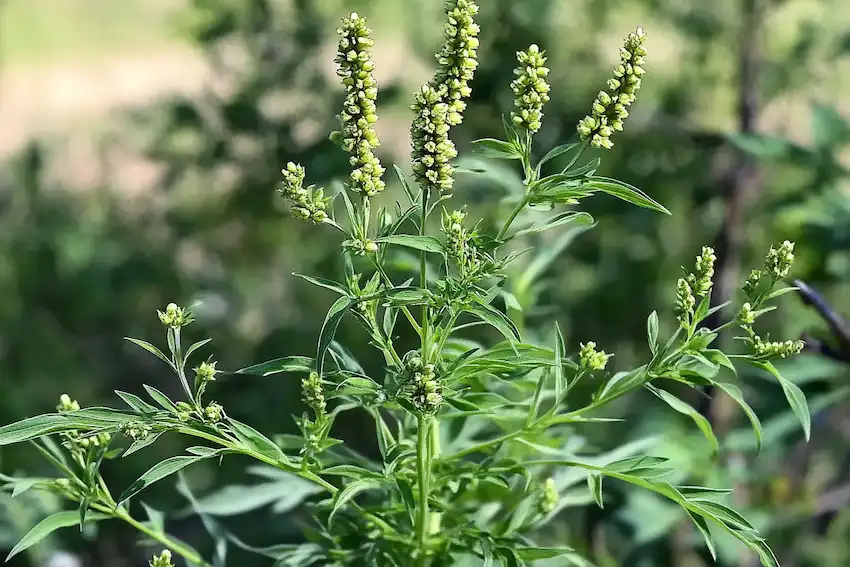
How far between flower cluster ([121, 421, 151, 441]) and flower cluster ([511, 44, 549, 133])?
0.95ft

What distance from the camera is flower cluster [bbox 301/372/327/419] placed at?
556 mm

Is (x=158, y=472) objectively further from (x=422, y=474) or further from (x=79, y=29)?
(x=79, y=29)

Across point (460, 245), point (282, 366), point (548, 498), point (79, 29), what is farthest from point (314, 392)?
point (79, 29)

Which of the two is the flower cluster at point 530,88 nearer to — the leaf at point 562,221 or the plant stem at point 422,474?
the leaf at point 562,221

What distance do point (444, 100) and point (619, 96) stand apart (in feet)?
0.34

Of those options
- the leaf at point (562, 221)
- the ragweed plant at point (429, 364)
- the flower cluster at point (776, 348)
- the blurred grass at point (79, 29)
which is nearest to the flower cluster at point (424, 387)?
the ragweed plant at point (429, 364)

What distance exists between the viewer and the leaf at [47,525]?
23.3 inches

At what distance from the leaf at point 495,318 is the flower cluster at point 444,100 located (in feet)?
0.27

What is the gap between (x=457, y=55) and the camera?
511 mm

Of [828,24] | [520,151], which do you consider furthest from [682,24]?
[520,151]

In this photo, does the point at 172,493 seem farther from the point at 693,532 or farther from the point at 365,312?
the point at 365,312

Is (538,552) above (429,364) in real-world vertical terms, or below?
below

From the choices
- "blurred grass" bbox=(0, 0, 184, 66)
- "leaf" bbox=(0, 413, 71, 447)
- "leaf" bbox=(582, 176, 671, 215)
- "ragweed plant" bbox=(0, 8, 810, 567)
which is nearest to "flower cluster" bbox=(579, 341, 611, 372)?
"ragweed plant" bbox=(0, 8, 810, 567)

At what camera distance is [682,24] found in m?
1.56
